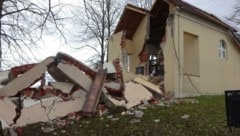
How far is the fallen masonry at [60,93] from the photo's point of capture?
13398 millimetres

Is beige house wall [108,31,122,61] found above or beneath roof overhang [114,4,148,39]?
beneath

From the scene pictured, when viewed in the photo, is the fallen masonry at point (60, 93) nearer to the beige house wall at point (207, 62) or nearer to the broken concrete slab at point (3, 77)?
the broken concrete slab at point (3, 77)

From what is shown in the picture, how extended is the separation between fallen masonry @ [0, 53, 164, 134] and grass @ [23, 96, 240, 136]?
1.96ft

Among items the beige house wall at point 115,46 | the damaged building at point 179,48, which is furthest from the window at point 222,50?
the beige house wall at point 115,46

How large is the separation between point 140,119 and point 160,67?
9.86 meters

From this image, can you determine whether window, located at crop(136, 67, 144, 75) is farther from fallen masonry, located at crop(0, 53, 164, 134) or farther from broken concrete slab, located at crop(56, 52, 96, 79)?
broken concrete slab, located at crop(56, 52, 96, 79)

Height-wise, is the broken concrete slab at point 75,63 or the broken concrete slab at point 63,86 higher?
the broken concrete slab at point 75,63

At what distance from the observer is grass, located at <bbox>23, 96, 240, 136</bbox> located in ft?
34.8

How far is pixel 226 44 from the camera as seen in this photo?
23.0 meters

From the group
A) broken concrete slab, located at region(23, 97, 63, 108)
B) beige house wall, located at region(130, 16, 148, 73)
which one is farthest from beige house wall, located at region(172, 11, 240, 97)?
broken concrete slab, located at region(23, 97, 63, 108)

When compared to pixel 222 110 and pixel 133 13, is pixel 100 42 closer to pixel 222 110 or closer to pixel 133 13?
pixel 133 13

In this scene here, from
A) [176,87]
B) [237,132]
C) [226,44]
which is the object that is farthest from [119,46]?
[237,132]

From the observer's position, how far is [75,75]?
1506 cm

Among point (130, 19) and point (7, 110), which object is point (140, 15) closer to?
point (130, 19)
